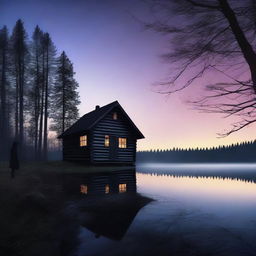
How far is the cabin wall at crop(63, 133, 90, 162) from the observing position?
25.2m

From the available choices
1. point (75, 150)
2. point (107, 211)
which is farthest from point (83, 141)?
point (107, 211)

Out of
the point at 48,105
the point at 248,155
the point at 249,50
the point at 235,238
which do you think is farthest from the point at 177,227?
the point at 248,155

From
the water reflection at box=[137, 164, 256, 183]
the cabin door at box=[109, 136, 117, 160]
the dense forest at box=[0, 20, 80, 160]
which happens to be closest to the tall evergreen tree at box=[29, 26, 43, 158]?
the dense forest at box=[0, 20, 80, 160]

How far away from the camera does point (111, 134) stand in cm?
2644

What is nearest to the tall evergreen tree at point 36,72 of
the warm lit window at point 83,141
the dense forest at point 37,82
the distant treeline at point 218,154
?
the dense forest at point 37,82

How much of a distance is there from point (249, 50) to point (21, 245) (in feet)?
23.6

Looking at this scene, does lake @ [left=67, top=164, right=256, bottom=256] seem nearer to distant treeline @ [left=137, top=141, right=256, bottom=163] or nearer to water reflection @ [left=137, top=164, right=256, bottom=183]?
water reflection @ [left=137, top=164, right=256, bottom=183]

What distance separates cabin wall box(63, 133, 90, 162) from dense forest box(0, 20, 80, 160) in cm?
540

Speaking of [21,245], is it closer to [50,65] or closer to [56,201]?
[56,201]

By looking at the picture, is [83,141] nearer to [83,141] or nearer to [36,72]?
[83,141]

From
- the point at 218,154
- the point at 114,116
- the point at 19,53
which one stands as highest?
the point at 19,53

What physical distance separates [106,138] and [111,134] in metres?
0.78

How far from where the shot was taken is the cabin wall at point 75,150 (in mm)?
25219

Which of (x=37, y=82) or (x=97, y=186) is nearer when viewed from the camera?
(x=97, y=186)
